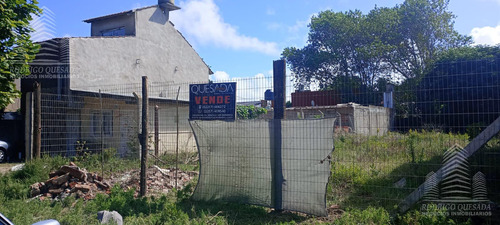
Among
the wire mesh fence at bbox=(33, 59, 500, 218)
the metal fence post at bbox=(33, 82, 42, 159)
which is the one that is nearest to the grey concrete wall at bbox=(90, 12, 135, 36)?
the metal fence post at bbox=(33, 82, 42, 159)

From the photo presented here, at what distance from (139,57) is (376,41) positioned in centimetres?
2636

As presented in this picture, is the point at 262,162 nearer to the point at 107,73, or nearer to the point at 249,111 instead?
the point at 107,73

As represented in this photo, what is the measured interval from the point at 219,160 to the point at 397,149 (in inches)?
133

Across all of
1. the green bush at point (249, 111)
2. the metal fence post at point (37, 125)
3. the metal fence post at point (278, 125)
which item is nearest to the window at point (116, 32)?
the green bush at point (249, 111)

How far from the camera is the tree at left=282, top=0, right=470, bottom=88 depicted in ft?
112

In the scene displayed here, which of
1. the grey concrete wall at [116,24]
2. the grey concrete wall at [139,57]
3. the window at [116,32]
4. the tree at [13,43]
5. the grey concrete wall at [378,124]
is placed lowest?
the grey concrete wall at [378,124]

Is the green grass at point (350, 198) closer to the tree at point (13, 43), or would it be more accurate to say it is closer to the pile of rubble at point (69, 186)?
the pile of rubble at point (69, 186)

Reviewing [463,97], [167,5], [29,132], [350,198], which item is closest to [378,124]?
[350,198]

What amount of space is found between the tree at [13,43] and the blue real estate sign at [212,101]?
368 cm

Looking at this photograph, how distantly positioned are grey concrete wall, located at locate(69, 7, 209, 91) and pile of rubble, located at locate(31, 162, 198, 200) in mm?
6559

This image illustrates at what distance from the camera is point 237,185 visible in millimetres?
6453

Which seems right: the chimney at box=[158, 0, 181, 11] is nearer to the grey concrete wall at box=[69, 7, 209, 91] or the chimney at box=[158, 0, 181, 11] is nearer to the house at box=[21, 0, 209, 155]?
the house at box=[21, 0, 209, 155]

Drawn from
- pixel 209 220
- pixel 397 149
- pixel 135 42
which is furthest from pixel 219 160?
pixel 135 42

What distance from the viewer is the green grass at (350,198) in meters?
5.41
